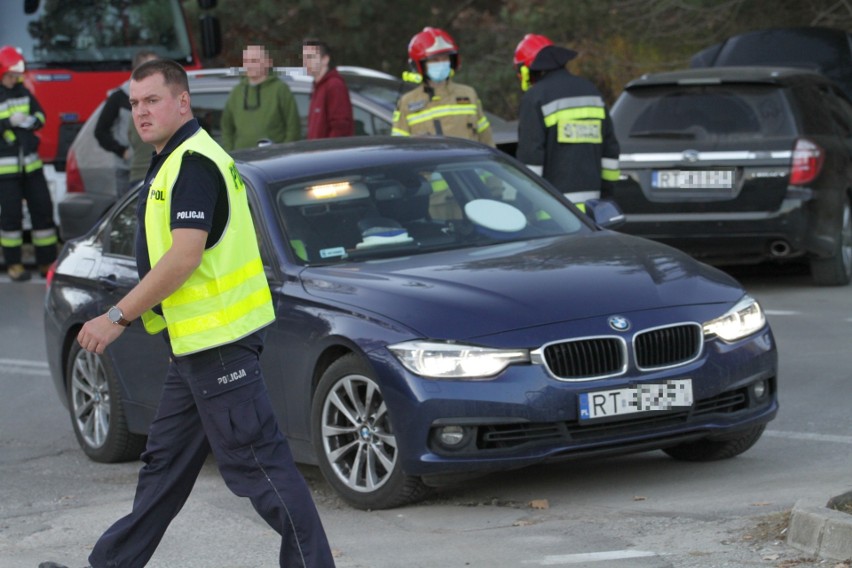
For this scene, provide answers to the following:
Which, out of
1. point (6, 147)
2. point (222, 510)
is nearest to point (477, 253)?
point (222, 510)

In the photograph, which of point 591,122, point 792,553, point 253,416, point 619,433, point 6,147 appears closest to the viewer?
point 253,416

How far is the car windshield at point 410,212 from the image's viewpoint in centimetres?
781

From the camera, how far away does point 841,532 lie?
562 centimetres

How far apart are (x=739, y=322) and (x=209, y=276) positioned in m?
2.78

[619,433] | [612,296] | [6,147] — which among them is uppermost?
[612,296]

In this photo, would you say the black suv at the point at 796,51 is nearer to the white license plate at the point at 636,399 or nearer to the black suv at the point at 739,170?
the black suv at the point at 739,170

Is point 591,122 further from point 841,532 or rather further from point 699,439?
point 841,532

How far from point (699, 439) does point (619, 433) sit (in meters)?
0.50

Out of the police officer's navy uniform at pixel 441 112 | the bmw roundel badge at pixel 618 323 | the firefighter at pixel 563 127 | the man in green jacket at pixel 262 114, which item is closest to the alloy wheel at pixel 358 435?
the bmw roundel badge at pixel 618 323

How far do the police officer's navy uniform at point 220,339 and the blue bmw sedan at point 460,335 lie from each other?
1.39 m

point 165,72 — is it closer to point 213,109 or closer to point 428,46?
point 428,46

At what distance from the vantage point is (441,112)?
11.2 meters

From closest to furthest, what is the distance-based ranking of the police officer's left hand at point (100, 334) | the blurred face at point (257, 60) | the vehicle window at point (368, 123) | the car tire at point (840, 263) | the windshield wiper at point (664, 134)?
the police officer's left hand at point (100, 334)
the blurred face at point (257, 60)
the windshield wiper at point (664, 134)
the car tire at point (840, 263)
the vehicle window at point (368, 123)

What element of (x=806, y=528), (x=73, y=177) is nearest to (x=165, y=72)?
(x=806, y=528)
